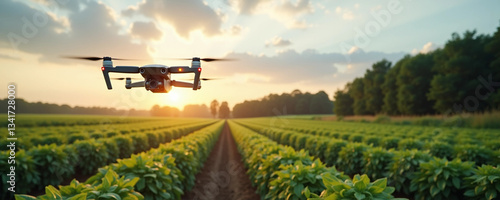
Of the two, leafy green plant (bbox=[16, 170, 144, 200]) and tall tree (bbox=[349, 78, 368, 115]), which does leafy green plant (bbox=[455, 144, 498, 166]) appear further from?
tall tree (bbox=[349, 78, 368, 115])

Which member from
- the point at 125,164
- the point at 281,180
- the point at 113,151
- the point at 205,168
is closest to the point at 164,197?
the point at 125,164

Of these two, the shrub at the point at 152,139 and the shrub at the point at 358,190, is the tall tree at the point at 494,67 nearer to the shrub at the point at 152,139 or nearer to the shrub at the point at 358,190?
the shrub at the point at 152,139

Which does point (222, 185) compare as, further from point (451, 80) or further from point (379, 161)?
point (451, 80)

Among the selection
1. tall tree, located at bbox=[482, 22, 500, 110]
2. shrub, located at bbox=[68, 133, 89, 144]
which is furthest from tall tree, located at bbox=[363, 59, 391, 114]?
shrub, located at bbox=[68, 133, 89, 144]

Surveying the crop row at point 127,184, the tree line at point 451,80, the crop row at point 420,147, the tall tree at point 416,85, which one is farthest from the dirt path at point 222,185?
the tall tree at point 416,85

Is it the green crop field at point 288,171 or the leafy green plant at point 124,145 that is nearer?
the green crop field at point 288,171

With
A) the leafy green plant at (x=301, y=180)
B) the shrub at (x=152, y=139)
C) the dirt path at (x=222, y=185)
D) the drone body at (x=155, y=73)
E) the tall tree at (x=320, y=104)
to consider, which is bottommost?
the dirt path at (x=222, y=185)

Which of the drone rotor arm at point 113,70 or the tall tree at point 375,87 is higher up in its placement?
the tall tree at point 375,87

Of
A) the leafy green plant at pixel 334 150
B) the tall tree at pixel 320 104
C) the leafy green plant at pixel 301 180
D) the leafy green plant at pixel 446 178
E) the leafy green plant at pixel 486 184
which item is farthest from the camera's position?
the tall tree at pixel 320 104
